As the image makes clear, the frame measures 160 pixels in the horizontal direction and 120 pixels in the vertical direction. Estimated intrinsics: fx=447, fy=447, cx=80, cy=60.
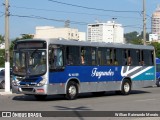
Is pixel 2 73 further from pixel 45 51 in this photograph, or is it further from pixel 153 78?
pixel 45 51

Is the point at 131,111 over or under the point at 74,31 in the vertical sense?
under

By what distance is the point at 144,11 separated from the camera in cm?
4784

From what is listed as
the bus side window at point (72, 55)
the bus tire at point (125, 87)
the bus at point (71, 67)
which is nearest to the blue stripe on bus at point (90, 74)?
the bus at point (71, 67)

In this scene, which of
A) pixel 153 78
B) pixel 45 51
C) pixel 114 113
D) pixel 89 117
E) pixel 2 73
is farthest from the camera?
Answer: pixel 2 73

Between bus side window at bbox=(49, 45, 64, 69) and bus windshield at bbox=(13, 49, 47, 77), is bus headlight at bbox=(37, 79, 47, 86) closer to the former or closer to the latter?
bus windshield at bbox=(13, 49, 47, 77)

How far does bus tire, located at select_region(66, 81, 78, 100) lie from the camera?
870 inches

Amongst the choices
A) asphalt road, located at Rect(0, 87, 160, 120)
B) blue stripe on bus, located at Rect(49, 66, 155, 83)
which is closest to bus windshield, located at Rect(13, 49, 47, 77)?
blue stripe on bus, located at Rect(49, 66, 155, 83)

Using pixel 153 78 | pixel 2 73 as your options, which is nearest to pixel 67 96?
pixel 153 78

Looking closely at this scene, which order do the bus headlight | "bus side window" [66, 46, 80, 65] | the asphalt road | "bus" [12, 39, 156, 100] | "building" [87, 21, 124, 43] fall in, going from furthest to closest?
"building" [87, 21, 124, 43]
"bus side window" [66, 46, 80, 65]
"bus" [12, 39, 156, 100]
the bus headlight
the asphalt road

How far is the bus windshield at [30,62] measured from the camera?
68.5 feet

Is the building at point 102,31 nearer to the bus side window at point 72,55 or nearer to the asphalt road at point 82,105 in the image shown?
the bus side window at point 72,55

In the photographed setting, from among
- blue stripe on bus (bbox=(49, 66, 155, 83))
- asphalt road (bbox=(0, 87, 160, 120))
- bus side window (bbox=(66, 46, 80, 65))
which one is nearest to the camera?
asphalt road (bbox=(0, 87, 160, 120))

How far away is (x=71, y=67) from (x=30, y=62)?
2175mm

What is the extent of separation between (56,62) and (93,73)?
10.6ft
